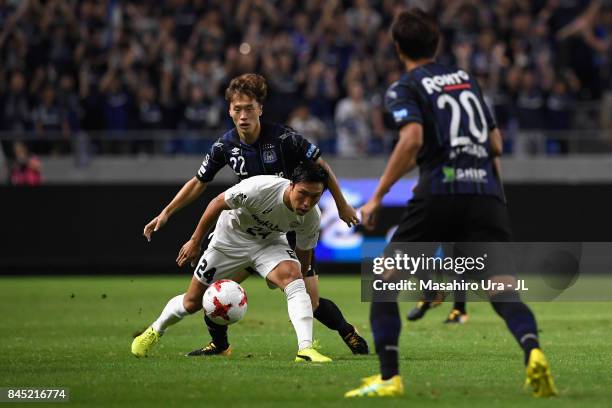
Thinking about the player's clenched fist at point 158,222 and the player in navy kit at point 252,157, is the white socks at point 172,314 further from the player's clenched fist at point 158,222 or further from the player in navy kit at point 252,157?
the player's clenched fist at point 158,222

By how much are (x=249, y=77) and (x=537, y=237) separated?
12.7 meters

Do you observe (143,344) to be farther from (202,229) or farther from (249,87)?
(249,87)

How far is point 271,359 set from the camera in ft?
33.2

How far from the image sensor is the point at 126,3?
24.9 m

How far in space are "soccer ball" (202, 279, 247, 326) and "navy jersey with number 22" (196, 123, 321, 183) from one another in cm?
98

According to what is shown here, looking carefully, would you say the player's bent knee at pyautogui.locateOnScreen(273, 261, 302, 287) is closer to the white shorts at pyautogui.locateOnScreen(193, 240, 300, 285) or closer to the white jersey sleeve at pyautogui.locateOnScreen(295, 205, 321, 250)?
the white shorts at pyautogui.locateOnScreen(193, 240, 300, 285)

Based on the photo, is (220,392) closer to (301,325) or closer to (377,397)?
(377,397)

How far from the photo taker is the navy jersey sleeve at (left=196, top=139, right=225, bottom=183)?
33.7 feet

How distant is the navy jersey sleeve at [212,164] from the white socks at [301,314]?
4.25ft

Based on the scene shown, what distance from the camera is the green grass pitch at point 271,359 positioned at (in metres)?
7.72

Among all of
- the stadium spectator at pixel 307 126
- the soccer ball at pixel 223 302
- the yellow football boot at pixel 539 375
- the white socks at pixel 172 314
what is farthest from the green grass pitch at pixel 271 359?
the stadium spectator at pixel 307 126

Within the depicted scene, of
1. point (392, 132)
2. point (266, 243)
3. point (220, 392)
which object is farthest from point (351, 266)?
point (220, 392)

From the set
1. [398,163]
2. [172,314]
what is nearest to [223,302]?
[172,314]

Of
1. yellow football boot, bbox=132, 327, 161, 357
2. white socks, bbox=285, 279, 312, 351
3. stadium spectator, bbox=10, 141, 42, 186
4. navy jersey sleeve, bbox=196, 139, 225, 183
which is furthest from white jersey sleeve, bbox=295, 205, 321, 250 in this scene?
stadium spectator, bbox=10, 141, 42, 186
